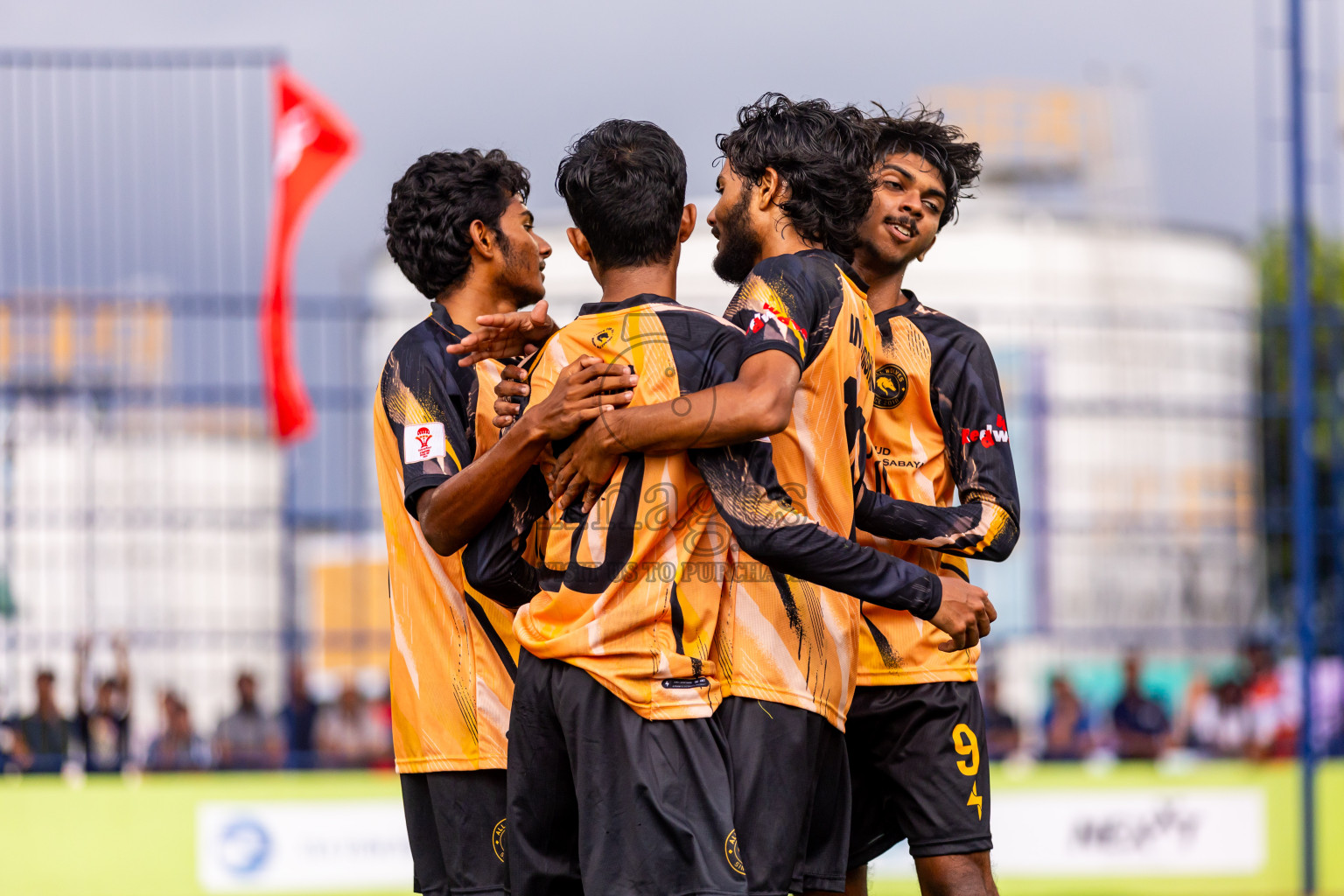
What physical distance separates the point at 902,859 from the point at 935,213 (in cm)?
616

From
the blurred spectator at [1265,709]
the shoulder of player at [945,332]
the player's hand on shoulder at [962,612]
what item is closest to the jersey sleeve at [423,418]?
the player's hand on shoulder at [962,612]

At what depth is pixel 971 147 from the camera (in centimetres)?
379

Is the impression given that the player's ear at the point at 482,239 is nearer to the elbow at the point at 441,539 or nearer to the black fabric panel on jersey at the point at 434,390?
the black fabric panel on jersey at the point at 434,390

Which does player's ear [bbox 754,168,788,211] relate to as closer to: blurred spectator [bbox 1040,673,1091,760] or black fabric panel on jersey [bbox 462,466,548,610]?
black fabric panel on jersey [bbox 462,466,548,610]

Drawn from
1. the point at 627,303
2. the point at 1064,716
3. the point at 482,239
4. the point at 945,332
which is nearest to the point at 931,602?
the point at 627,303

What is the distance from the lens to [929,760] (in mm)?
3539

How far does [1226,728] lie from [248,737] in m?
6.63

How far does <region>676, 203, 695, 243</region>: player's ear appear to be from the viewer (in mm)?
2824

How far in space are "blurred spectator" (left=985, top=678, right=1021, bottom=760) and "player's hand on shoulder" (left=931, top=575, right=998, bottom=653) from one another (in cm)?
695

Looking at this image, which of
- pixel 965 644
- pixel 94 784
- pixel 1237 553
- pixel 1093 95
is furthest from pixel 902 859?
pixel 1093 95

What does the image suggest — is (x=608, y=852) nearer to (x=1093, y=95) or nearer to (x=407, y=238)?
(x=407, y=238)

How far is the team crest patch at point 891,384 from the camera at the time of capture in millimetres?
3596

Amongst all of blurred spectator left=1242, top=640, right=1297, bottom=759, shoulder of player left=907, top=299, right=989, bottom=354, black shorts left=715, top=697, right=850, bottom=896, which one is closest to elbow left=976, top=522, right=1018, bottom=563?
shoulder of player left=907, top=299, right=989, bottom=354

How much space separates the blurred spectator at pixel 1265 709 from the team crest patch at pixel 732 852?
26.8 ft
